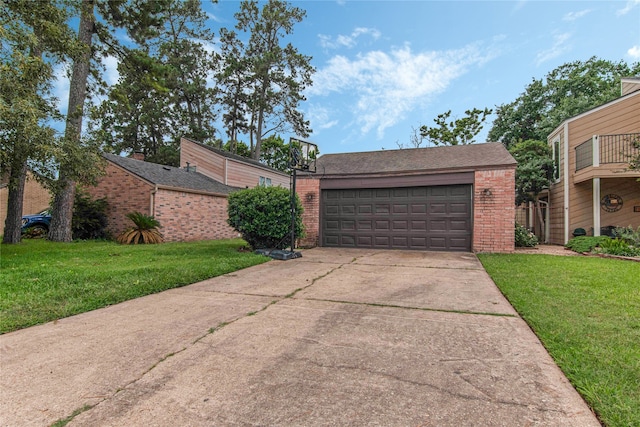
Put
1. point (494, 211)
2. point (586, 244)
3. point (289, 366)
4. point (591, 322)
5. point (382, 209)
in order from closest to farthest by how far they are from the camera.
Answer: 1. point (289, 366)
2. point (591, 322)
3. point (494, 211)
4. point (586, 244)
5. point (382, 209)

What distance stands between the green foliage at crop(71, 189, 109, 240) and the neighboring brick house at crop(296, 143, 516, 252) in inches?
354

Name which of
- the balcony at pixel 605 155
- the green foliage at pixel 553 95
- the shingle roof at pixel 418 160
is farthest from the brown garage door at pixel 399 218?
the green foliage at pixel 553 95

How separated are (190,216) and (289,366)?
13.0 m

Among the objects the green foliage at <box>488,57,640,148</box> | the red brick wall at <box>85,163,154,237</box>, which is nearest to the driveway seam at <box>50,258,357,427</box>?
the red brick wall at <box>85,163,154,237</box>

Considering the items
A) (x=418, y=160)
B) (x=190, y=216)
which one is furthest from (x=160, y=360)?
(x=190, y=216)

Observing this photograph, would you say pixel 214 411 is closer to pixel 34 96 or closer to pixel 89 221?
pixel 34 96

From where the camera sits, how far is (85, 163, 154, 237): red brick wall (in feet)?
42.5

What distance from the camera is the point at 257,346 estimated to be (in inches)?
106

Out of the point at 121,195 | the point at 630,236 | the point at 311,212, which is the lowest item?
the point at 630,236

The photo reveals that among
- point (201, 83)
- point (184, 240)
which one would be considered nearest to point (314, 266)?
point (184, 240)

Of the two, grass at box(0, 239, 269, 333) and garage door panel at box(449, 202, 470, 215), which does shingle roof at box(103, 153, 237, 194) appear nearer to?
grass at box(0, 239, 269, 333)

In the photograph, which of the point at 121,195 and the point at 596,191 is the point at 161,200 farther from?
the point at 596,191

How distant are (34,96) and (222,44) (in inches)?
893

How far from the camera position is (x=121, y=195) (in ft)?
44.2
